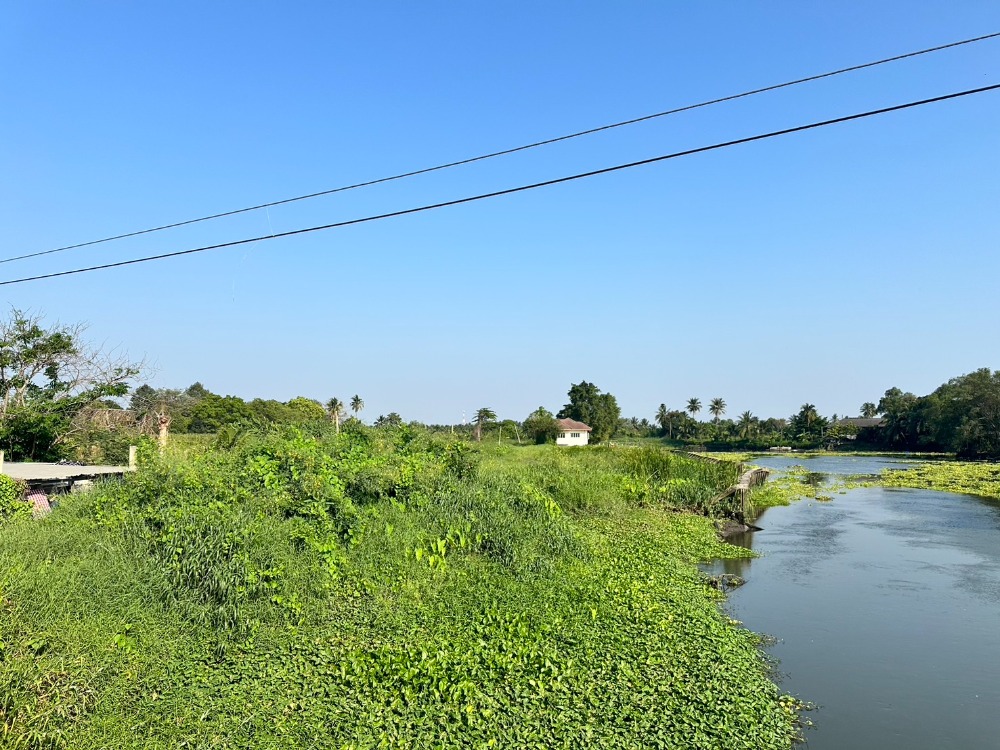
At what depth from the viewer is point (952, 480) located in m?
36.8

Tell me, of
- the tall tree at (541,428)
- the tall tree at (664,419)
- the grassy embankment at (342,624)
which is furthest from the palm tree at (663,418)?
the grassy embankment at (342,624)

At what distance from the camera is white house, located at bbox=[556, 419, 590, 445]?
6131cm

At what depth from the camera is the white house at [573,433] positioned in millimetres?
61312

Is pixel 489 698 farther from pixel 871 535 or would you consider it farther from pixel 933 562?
pixel 871 535

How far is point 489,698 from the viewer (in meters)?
6.43

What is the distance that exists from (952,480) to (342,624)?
39.1m

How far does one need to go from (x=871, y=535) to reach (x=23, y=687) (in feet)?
69.2

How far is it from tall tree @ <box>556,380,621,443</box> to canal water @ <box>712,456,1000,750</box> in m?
45.7

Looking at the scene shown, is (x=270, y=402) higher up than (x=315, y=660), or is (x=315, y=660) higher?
(x=270, y=402)

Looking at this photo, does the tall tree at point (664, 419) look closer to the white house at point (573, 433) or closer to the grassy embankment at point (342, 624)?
the white house at point (573, 433)

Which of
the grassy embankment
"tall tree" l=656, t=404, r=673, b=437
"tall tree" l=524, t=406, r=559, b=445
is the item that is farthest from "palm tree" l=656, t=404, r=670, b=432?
the grassy embankment

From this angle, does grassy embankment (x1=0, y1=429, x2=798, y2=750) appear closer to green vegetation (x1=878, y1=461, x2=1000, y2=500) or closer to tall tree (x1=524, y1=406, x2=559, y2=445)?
green vegetation (x1=878, y1=461, x2=1000, y2=500)

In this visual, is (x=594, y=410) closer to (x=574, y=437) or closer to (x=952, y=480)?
(x=574, y=437)

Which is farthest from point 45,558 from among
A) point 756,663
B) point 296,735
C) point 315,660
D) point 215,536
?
point 756,663
